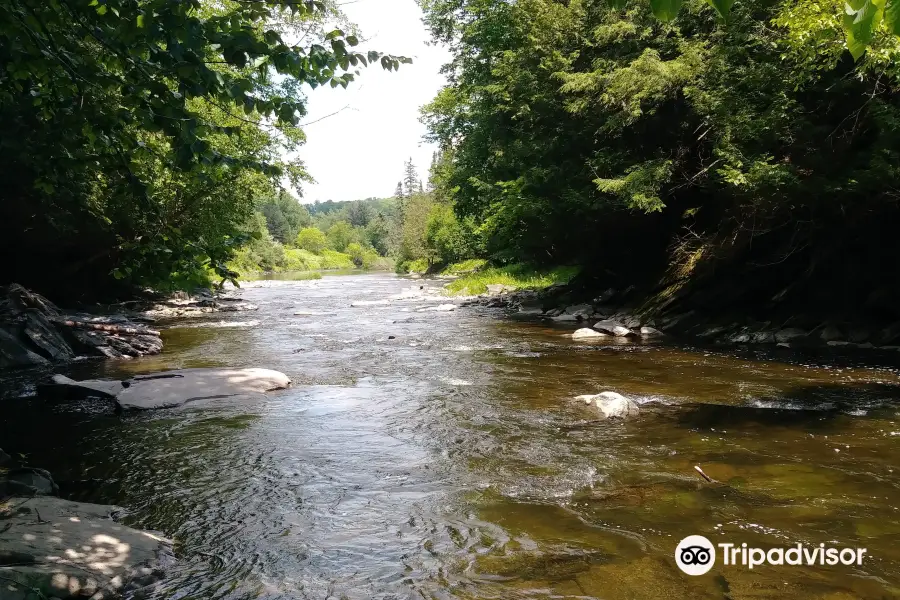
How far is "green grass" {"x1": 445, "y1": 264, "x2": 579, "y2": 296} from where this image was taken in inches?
1192

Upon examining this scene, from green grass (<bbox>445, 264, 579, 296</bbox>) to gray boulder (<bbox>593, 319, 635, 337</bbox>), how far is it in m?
11.8

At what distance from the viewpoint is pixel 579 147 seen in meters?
20.3

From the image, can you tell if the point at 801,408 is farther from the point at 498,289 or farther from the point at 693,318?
the point at 498,289

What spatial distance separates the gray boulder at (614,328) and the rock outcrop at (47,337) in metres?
12.1

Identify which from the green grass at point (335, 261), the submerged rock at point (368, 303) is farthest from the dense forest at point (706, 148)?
the green grass at point (335, 261)

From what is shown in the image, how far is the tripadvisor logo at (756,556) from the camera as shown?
4195 mm

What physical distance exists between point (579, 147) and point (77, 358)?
1648cm

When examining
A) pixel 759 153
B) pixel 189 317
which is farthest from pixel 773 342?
pixel 189 317

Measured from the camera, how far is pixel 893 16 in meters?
1.40

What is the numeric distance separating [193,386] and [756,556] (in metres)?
8.51

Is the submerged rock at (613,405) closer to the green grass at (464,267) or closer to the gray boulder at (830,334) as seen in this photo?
the gray boulder at (830,334)

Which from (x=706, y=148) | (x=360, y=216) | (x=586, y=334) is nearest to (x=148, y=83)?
(x=586, y=334)

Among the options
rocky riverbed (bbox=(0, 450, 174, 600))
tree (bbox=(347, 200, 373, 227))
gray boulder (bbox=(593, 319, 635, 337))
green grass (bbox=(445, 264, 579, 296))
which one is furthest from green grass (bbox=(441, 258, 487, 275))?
tree (bbox=(347, 200, 373, 227))

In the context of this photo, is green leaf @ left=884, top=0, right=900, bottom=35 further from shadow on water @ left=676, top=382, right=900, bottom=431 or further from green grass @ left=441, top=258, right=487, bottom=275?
green grass @ left=441, top=258, right=487, bottom=275
